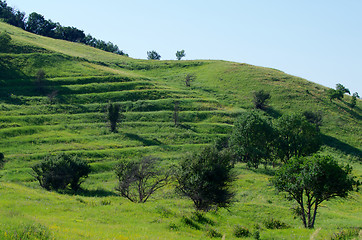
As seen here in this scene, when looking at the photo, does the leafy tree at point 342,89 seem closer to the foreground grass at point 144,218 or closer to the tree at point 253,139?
the tree at point 253,139

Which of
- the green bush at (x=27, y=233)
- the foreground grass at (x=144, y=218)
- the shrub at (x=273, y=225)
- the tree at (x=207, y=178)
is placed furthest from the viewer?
the tree at (x=207, y=178)

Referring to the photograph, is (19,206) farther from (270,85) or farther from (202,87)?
(270,85)

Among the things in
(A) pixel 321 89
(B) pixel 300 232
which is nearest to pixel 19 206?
(B) pixel 300 232

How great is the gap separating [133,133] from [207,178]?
50.7 metres

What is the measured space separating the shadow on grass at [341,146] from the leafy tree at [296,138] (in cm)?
2970

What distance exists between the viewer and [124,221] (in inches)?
955

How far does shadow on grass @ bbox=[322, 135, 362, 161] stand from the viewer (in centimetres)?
8750

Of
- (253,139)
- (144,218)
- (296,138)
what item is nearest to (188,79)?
(253,139)

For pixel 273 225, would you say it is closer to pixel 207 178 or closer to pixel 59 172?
pixel 207 178

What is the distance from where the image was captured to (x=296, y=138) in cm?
6375

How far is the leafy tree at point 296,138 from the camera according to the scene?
207 ft

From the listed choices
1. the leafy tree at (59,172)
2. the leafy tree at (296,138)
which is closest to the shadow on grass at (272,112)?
the leafy tree at (296,138)

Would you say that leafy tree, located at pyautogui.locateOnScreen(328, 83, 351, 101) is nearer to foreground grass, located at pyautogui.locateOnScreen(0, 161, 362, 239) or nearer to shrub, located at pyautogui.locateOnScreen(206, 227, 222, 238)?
foreground grass, located at pyautogui.locateOnScreen(0, 161, 362, 239)

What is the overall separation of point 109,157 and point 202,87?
69.4 meters
